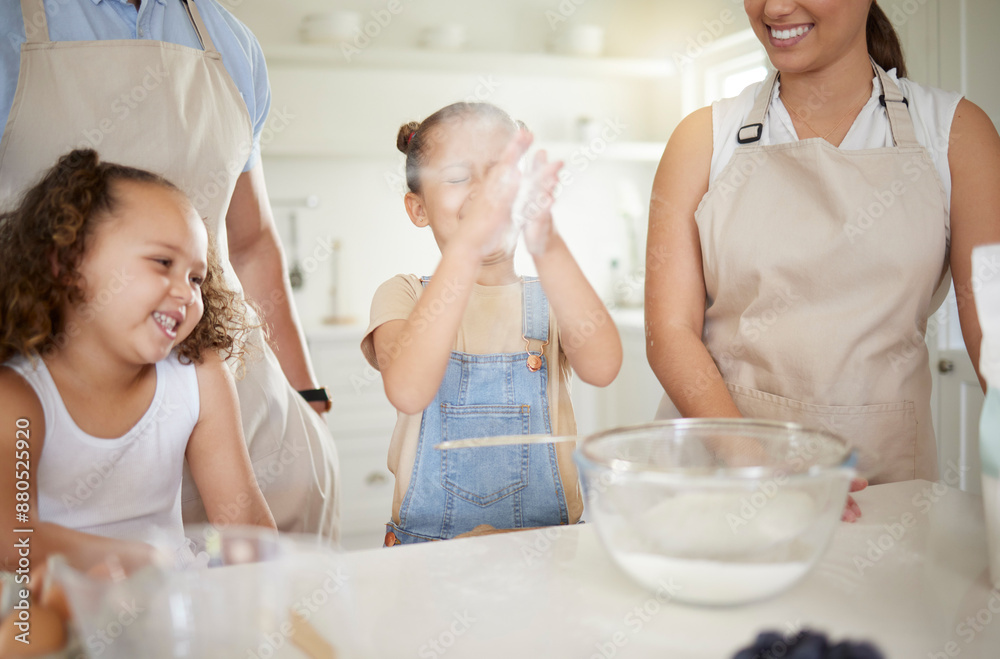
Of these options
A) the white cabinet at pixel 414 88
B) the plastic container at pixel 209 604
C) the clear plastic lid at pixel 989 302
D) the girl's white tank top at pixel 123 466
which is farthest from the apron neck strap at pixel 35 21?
the clear plastic lid at pixel 989 302

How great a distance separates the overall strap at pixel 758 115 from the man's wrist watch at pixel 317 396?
0.56 meters

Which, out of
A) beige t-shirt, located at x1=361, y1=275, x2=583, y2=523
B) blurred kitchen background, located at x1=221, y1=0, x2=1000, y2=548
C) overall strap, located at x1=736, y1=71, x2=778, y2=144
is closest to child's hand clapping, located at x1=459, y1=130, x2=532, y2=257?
beige t-shirt, located at x1=361, y1=275, x2=583, y2=523

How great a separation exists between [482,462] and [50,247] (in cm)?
40

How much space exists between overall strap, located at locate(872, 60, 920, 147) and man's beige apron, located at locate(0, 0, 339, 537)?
0.67 meters

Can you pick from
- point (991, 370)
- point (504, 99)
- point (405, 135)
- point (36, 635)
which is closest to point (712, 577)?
point (991, 370)

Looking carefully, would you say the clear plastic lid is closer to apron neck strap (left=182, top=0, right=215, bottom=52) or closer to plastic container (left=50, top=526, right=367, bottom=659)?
plastic container (left=50, top=526, right=367, bottom=659)

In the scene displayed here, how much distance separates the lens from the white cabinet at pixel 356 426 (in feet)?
5.59

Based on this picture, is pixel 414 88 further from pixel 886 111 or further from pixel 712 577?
pixel 712 577

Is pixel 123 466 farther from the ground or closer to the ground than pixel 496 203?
closer to the ground

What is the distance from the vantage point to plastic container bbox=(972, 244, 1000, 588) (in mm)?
449

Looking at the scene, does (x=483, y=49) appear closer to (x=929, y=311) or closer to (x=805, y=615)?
(x=929, y=311)

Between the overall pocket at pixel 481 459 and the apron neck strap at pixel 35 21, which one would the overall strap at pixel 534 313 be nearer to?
the overall pocket at pixel 481 459

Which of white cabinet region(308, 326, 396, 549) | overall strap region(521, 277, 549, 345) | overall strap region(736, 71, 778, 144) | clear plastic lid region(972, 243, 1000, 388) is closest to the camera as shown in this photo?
clear plastic lid region(972, 243, 1000, 388)

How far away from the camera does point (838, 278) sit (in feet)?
2.57
